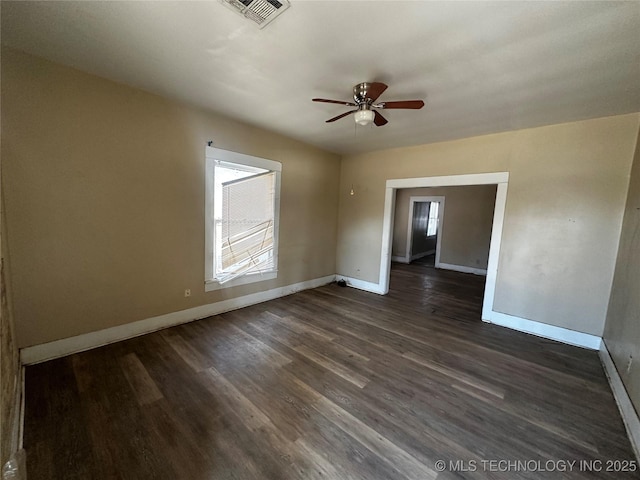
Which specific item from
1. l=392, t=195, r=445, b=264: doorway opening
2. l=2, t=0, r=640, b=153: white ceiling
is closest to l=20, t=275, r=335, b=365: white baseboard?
l=2, t=0, r=640, b=153: white ceiling

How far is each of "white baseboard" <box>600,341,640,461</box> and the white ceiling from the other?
2522 mm

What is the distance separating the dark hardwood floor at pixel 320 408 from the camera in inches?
56.6

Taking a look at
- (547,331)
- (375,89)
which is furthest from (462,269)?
(375,89)

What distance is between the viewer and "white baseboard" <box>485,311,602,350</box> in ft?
9.61

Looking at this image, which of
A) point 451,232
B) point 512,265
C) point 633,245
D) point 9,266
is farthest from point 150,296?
point 451,232

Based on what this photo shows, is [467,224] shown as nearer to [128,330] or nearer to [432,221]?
[432,221]

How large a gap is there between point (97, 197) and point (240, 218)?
1565 millimetres

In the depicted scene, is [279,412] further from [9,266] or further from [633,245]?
[633,245]

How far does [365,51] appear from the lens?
181 cm

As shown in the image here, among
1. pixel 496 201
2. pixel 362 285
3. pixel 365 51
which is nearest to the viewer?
pixel 365 51

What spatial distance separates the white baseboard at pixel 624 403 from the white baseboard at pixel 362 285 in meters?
2.77

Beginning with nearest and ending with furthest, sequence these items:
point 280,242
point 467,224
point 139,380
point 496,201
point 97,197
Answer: point 139,380
point 97,197
point 496,201
point 280,242
point 467,224

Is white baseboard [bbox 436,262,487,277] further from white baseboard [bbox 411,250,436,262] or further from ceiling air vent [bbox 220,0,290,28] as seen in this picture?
ceiling air vent [bbox 220,0,290,28]

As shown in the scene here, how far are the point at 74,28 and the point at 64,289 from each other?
2141mm
